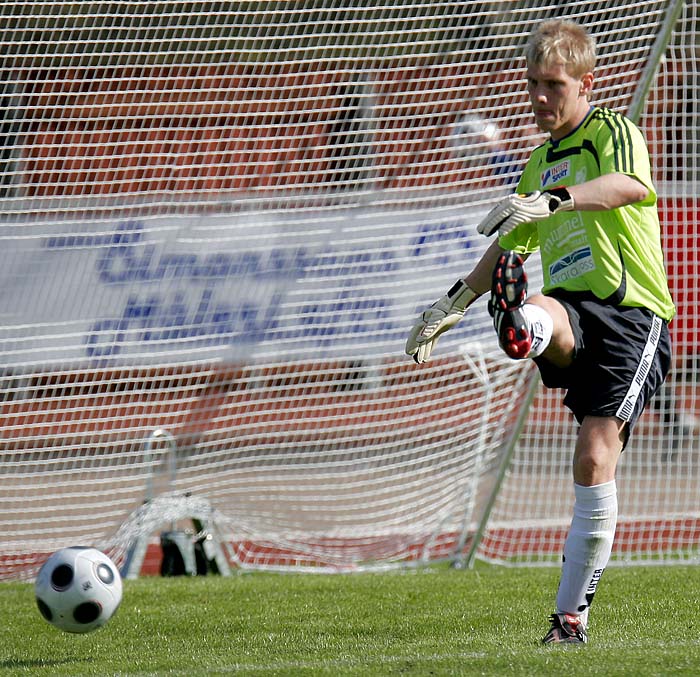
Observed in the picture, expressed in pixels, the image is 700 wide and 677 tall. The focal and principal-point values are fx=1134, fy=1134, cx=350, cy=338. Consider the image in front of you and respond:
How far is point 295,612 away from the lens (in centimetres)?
481

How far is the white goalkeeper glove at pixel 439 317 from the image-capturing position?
12.4 feet

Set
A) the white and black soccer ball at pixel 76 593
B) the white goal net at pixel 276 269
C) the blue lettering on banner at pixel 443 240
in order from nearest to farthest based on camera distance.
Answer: the white and black soccer ball at pixel 76 593 → the white goal net at pixel 276 269 → the blue lettering on banner at pixel 443 240

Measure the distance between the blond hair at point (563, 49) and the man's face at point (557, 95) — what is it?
19 millimetres

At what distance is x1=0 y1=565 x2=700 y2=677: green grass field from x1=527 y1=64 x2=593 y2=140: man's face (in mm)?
1583

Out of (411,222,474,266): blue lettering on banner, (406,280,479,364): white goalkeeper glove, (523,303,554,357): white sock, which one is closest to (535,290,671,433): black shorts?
(523,303,554,357): white sock

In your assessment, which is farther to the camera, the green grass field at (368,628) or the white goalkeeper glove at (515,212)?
the green grass field at (368,628)

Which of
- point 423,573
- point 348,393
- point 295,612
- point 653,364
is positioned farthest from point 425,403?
point 653,364

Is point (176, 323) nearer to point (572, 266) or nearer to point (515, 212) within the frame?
point (572, 266)

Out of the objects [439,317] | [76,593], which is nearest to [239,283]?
[439,317]

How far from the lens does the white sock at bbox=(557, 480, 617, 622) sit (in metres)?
3.40

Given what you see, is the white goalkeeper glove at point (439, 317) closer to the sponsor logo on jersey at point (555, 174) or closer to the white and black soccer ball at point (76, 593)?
the sponsor logo on jersey at point (555, 174)

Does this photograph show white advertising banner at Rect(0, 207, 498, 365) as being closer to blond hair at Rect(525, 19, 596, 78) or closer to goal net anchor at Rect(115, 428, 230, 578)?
goal net anchor at Rect(115, 428, 230, 578)

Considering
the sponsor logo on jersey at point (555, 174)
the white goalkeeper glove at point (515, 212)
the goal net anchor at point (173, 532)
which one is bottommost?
the white goalkeeper glove at point (515, 212)

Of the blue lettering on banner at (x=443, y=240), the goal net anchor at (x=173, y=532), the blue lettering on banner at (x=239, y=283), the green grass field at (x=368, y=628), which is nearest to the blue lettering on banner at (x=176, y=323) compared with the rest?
the blue lettering on banner at (x=239, y=283)
